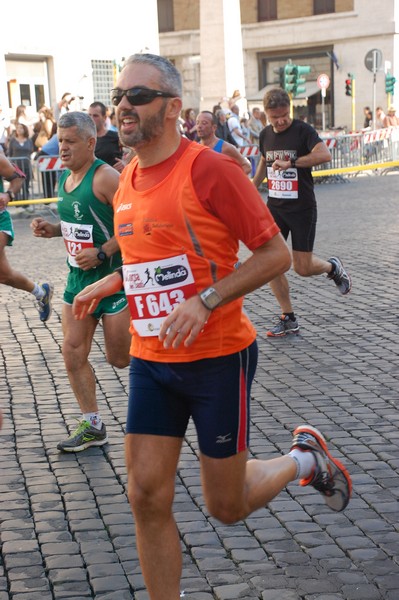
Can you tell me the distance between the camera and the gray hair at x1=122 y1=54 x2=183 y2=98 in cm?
381

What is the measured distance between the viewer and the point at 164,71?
383cm

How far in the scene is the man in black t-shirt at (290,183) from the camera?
904cm

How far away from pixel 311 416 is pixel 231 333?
2.86 meters

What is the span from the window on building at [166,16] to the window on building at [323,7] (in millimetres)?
9187

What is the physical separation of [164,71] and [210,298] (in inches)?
34.0

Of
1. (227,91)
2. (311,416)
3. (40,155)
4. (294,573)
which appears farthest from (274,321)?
(227,91)

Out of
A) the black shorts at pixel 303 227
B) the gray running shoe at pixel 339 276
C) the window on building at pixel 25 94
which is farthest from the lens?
the window on building at pixel 25 94

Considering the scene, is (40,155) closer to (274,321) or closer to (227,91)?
(274,321)

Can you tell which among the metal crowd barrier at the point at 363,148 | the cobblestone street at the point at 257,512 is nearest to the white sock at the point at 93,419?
the cobblestone street at the point at 257,512

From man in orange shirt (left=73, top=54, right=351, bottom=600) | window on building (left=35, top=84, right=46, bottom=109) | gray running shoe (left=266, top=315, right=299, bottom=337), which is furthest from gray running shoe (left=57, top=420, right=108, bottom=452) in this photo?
window on building (left=35, top=84, right=46, bottom=109)

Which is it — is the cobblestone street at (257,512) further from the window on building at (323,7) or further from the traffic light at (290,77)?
the window on building at (323,7)

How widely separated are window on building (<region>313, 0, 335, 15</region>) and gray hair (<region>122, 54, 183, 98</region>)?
62.8m

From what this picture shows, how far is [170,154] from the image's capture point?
3.82m

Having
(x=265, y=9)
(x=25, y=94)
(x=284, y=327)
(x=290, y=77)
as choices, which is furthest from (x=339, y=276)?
(x=265, y=9)
